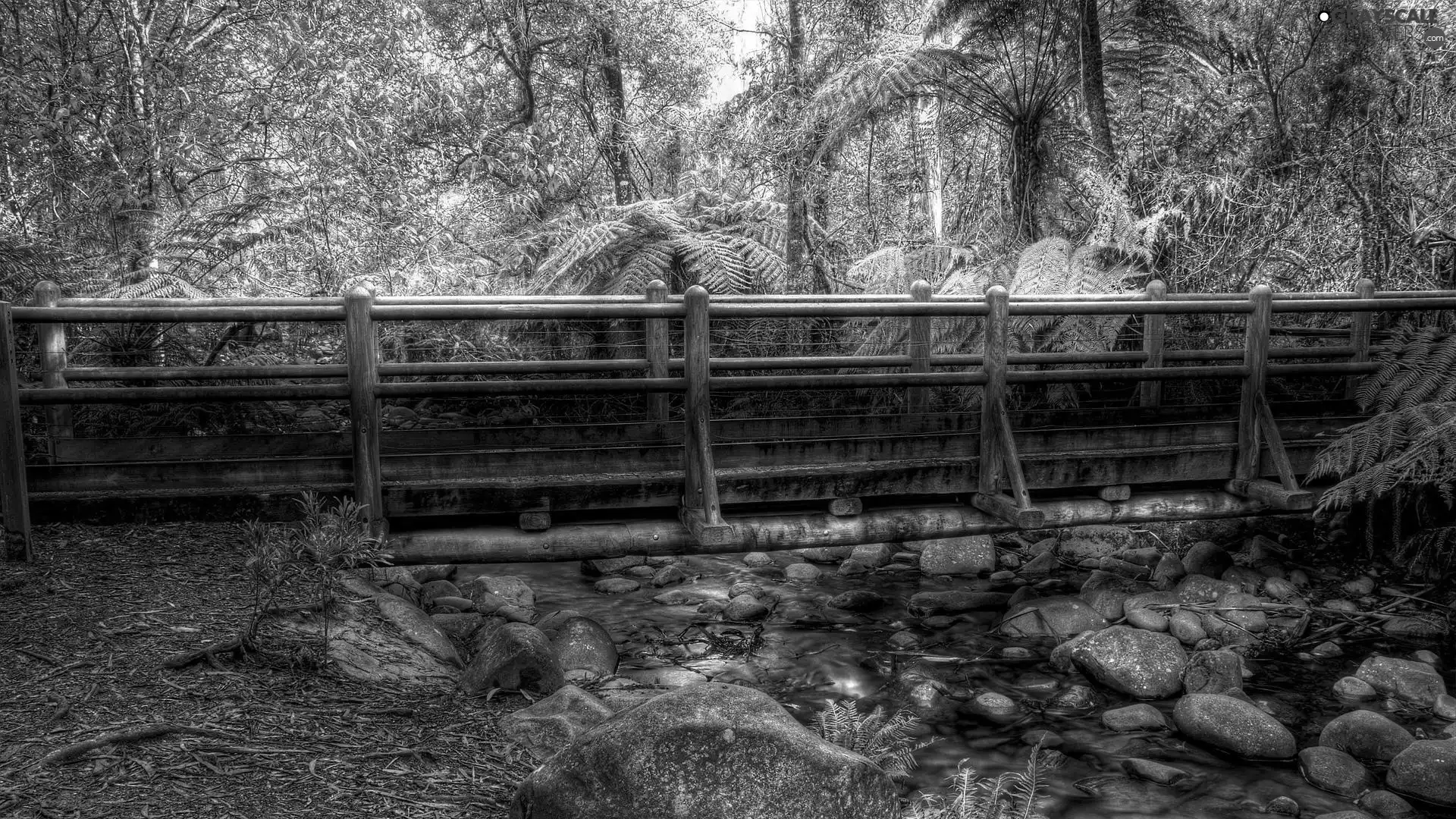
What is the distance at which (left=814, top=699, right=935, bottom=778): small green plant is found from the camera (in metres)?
3.98

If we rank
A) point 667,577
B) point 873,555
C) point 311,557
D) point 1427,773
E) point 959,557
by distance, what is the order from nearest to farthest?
point 311,557
point 1427,773
point 667,577
point 959,557
point 873,555

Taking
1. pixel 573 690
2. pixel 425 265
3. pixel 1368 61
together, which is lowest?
pixel 573 690

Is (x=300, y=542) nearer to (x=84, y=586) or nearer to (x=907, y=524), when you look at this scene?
(x=84, y=586)

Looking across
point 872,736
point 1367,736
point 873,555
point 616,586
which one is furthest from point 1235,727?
point 616,586

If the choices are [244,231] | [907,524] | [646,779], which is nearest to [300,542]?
[646,779]

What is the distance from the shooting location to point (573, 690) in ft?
13.6

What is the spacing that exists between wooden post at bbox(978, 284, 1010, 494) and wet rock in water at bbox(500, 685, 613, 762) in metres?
2.50

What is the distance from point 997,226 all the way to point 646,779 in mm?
8085

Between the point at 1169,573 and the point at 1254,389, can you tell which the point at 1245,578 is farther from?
the point at 1254,389

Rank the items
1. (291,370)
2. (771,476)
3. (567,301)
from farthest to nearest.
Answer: (567,301) → (771,476) → (291,370)

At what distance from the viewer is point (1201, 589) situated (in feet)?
21.5

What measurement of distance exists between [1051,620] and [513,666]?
3.38 m

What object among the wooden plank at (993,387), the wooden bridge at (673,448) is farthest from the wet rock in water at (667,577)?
the wooden plank at (993,387)

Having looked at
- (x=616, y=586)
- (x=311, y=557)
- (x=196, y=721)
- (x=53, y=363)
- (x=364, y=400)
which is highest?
Answer: (x=53, y=363)
